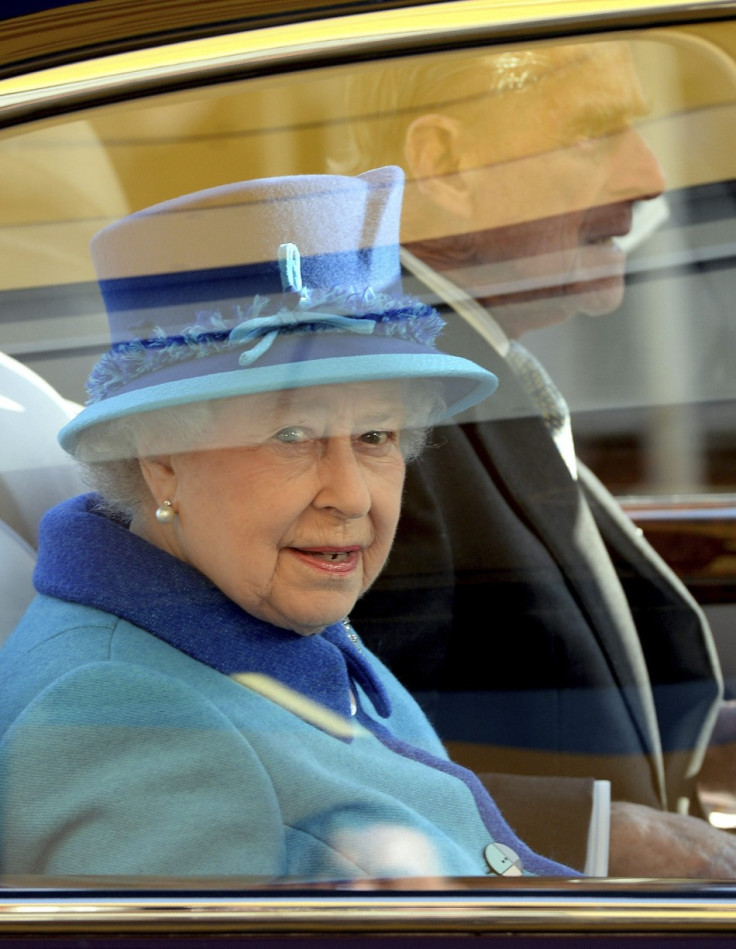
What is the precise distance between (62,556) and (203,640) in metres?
0.19

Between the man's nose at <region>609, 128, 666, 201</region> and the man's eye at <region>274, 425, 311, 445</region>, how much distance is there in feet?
3.08

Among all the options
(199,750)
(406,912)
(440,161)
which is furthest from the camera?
(440,161)

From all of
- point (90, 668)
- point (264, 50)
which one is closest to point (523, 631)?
point (90, 668)

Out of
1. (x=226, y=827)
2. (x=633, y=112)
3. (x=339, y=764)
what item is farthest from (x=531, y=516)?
(x=226, y=827)

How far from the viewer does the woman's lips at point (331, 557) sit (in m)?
1.33

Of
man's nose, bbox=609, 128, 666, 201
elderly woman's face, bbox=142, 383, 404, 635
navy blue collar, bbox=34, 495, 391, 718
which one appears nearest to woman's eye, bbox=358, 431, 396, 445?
elderly woman's face, bbox=142, 383, 404, 635

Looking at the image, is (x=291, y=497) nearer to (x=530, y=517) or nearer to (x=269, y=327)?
(x=269, y=327)

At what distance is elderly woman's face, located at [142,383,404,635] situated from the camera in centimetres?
125

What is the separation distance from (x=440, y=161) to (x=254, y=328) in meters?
0.60

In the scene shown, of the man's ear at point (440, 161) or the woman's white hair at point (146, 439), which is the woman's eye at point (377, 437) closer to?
the woman's white hair at point (146, 439)

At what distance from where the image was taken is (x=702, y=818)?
1.39 meters

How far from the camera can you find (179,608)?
1.26 m

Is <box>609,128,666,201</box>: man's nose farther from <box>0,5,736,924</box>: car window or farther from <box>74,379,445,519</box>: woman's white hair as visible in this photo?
<box>74,379,445,519</box>: woman's white hair

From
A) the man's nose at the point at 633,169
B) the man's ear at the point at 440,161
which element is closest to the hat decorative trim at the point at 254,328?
the man's ear at the point at 440,161
